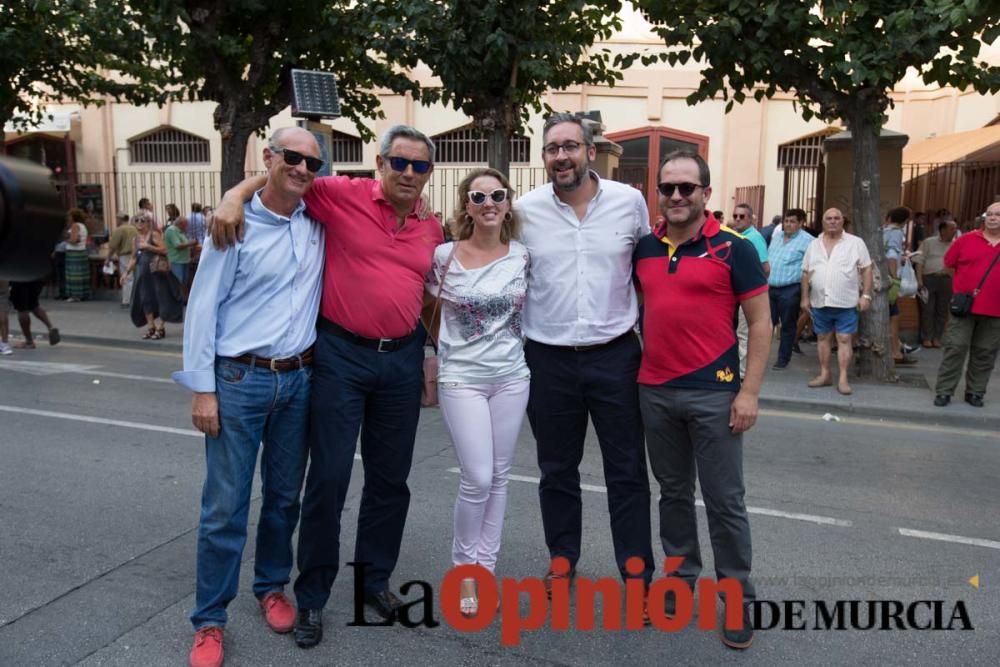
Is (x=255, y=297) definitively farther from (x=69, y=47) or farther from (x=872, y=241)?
(x=69, y=47)

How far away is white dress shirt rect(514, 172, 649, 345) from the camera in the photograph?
11.2 ft

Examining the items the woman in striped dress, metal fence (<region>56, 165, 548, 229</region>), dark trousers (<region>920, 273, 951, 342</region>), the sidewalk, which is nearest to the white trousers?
the sidewalk

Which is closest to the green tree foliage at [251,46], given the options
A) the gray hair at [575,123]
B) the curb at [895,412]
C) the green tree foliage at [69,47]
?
the green tree foliage at [69,47]

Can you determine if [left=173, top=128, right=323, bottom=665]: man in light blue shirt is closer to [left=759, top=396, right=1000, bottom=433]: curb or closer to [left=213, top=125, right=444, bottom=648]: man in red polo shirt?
[left=213, top=125, right=444, bottom=648]: man in red polo shirt

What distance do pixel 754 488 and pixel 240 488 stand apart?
3463mm

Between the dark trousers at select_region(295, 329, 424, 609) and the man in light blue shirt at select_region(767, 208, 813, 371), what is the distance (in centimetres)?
717

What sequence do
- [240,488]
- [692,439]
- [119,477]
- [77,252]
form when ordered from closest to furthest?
[240,488] < [692,439] < [119,477] < [77,252]

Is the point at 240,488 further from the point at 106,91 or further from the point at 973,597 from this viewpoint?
the point at 106,91

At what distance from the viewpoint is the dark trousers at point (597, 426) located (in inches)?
135

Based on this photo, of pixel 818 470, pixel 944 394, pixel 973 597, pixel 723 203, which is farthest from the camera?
pixel 723 203

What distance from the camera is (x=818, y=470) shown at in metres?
5.81

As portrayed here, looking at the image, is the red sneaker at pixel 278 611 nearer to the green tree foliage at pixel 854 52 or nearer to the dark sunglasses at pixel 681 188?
the dark sunglasses at pixel 681 188

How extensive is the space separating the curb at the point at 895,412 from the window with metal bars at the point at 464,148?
38.3 feet

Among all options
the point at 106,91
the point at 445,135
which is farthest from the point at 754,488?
the point at 445,135
